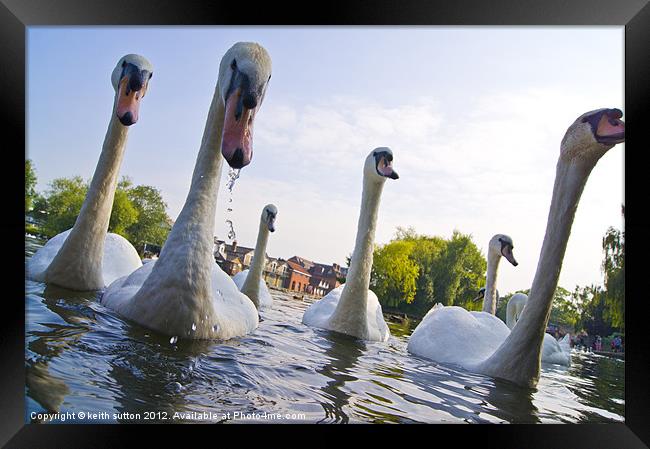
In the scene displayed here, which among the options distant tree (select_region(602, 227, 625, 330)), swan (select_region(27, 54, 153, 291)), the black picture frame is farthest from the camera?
distant tree (select_region(602, 227, 625, 330))

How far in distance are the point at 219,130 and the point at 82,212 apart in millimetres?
1296

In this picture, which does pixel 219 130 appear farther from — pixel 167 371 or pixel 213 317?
pixel 167 371

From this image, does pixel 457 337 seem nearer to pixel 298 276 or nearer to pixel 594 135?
pixel 594 135

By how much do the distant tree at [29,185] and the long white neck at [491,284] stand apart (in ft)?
14.5

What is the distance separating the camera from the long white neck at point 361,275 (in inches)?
190

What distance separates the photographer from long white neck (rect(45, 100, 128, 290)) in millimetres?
3797

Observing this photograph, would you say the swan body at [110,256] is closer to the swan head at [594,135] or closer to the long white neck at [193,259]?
the long white neck at [193,259]

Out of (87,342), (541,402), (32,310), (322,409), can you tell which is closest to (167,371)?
(87,342)

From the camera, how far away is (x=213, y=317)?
10.2 ft

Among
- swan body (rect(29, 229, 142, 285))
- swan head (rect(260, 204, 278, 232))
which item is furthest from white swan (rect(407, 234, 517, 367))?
swan body (rect(29, 229, 142, 285))

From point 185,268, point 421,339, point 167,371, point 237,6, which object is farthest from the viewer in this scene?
point 421,339

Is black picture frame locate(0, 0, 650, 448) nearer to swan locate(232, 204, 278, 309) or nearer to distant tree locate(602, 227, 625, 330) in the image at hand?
distant tree locate(602, 227, 625, 330)

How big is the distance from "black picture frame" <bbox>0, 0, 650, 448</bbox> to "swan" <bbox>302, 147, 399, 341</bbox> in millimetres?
1472

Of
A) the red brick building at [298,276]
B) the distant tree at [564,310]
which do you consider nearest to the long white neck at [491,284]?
the distant tree at [564,310]
